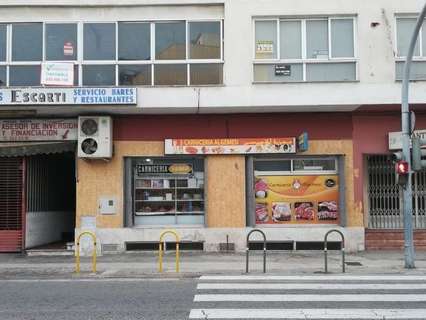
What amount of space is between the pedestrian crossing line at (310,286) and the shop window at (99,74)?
8.15 meters

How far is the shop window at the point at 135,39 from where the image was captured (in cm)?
1812

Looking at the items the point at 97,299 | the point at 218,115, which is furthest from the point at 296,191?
the point at 97,299

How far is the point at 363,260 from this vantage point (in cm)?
1620

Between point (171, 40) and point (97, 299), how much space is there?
388 inches

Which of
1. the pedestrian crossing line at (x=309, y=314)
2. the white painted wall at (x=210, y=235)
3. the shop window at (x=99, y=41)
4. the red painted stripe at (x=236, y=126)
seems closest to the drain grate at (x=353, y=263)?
the white painted wall at (x=210, y=235)

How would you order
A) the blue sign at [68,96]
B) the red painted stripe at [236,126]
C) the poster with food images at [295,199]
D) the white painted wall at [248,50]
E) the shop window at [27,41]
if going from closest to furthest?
the blue sign at [68,96] → the white painted wall at [248,50] → the shop window at [27,41] → the red painted stripe at [236,126] → the poster with food images at [295,199]

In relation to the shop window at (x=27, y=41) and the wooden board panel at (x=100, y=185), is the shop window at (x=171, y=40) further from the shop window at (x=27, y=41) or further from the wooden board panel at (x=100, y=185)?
the shop window at (x=27, y=41)

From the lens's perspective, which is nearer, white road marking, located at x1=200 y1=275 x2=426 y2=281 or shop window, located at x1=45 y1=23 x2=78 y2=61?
white road marking, located at x1=200 y1=275 x2=426 y2=281

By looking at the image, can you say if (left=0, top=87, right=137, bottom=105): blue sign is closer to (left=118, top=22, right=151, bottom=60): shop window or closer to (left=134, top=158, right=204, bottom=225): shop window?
(left=118, top=22, right=151, bottom=60): shop window

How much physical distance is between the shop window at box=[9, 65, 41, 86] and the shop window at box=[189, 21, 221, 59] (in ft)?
15.4

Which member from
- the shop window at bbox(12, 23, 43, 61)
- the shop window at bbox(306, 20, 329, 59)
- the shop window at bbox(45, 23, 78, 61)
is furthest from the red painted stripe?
the shop window at bbox(12, 23, 43, 61)

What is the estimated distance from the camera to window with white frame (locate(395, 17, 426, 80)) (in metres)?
17.9

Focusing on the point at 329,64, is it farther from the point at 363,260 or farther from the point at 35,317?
the point at 35,317

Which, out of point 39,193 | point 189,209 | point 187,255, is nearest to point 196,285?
point 187,255
